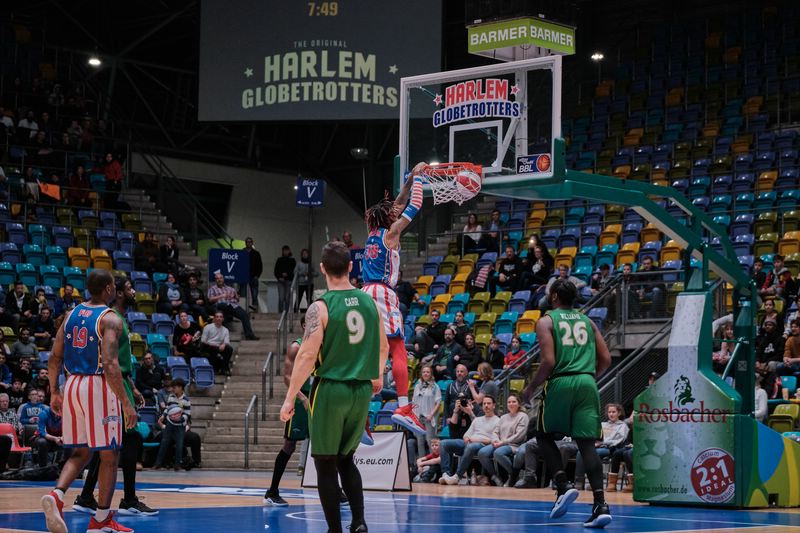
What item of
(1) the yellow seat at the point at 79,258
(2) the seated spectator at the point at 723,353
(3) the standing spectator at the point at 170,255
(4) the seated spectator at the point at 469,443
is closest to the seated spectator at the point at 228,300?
(3) the standing spectator at the point at 170,255

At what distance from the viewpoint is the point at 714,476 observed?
12.7 m

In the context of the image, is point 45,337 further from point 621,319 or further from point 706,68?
point 706,68

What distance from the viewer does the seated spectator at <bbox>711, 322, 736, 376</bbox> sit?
1809cm

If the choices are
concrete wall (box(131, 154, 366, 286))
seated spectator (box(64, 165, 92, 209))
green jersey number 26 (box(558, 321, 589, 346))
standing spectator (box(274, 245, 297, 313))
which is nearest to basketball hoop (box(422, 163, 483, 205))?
green jersey number 26 (box(558, 321, 589, 346))

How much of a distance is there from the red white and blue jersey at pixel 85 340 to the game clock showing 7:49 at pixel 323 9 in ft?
60.3

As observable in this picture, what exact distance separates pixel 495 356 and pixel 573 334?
1157 cm

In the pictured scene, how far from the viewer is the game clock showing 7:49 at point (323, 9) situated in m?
27.0

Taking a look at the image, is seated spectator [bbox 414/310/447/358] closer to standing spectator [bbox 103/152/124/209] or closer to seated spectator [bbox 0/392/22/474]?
seated spectator [bbox 0/392/22/474]

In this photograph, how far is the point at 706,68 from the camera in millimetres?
31000

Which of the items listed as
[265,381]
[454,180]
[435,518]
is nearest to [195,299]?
[265,381]

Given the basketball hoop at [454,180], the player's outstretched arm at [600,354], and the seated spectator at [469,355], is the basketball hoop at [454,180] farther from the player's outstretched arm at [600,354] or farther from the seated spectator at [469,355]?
the seated spectator at [469,355]

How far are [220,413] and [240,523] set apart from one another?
47.8ft

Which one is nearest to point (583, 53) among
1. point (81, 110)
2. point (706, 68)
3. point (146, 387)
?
point (706, 68)

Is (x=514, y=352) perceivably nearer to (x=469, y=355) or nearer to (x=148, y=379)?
(x=469, y=355)
